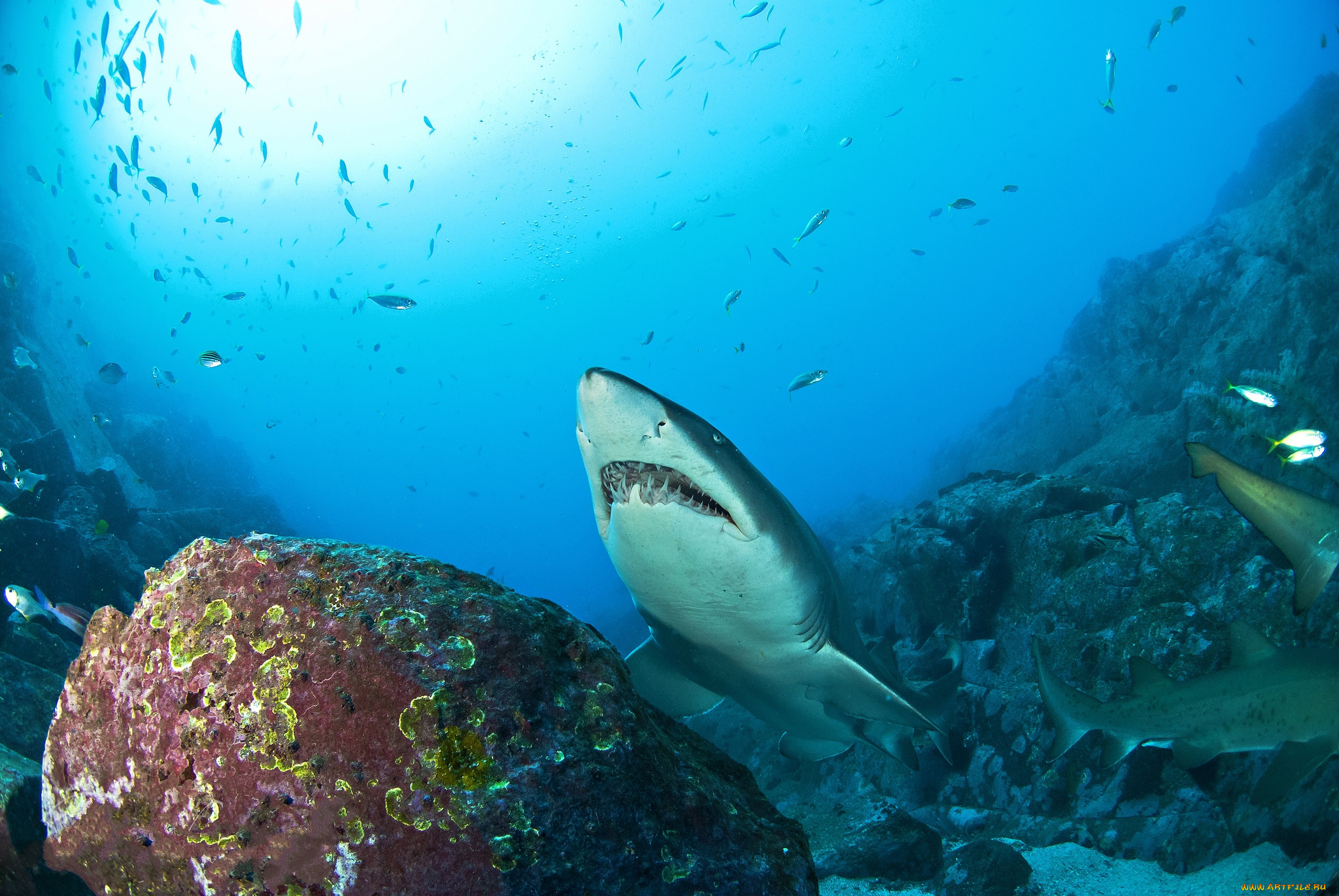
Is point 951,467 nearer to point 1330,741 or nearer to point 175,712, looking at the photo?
point 1330,741

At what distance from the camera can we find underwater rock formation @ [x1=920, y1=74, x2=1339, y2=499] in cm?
746

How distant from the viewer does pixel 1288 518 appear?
8.13ft

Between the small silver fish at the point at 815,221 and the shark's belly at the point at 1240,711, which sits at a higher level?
the small silver fish at the point at 815,221

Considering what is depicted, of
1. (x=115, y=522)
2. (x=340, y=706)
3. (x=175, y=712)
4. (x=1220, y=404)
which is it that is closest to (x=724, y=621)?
(x=340, y=706)

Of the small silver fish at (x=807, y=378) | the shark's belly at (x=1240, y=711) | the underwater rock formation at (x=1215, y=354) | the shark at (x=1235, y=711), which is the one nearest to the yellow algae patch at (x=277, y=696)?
the shark at (x=1235, y=711)

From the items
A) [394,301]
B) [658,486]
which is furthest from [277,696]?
[394,301]

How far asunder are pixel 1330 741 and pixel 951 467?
31.3 metres

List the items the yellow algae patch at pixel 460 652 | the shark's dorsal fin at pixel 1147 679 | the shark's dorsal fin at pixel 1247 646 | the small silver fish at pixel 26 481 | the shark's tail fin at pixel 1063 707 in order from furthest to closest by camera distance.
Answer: the small silver fish at pixel 26 481, the shark's tail fin at pixel 1063 707, the shark's dorsal fin at pixel 1147 679, the shark's dorsal fin at pixel 1247 646, the yellow algae patch at pixel 460 652

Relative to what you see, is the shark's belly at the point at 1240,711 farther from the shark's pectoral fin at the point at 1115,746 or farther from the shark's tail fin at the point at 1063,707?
the shark's tail fin at the point at 1063,707

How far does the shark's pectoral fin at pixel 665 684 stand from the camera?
3.85 meters

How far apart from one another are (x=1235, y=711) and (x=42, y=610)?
33.0 feet

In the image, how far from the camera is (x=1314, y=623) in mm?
3627

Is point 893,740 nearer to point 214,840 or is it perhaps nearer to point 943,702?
point 943,702

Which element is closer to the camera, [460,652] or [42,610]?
[460,652]
